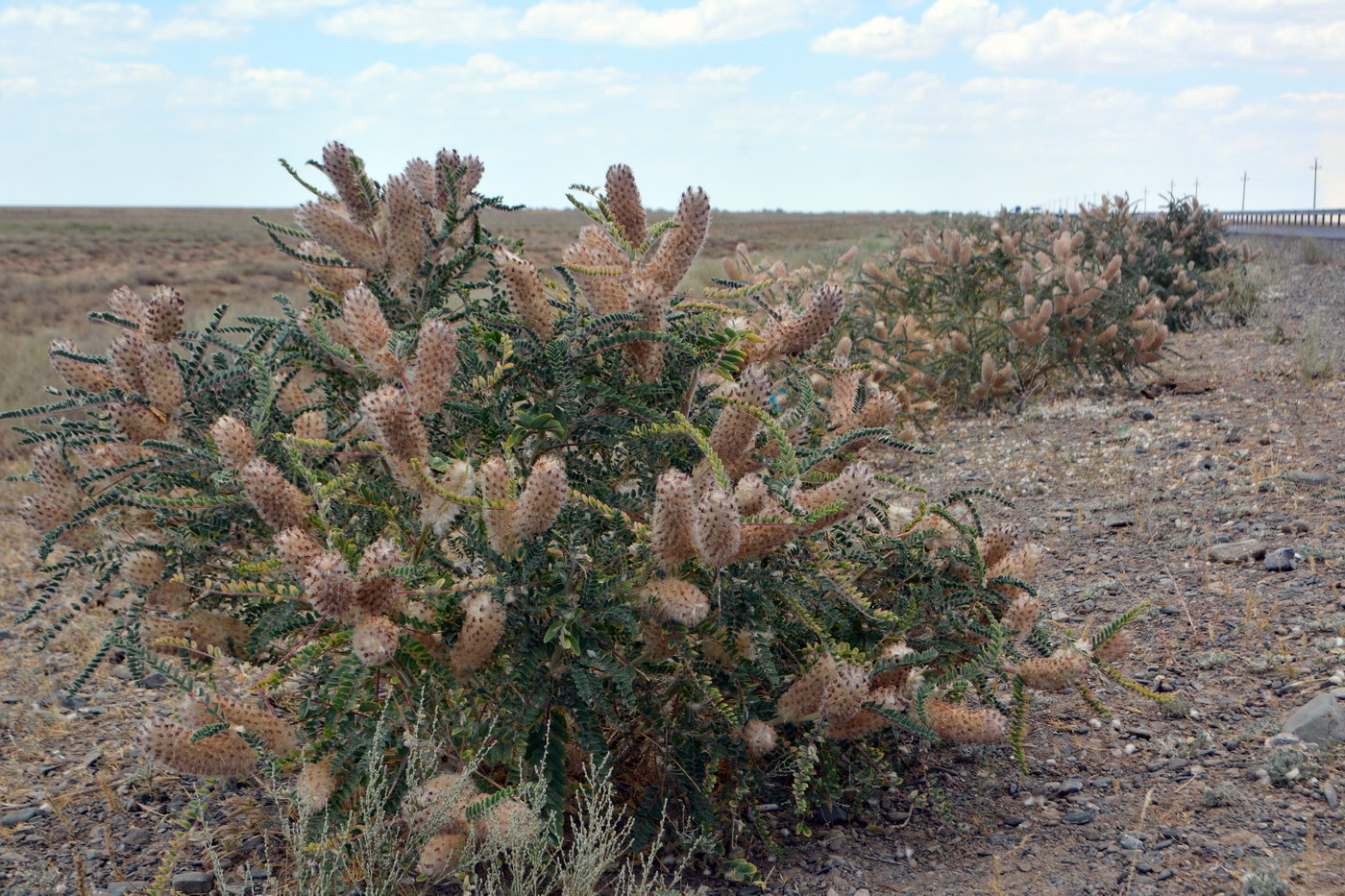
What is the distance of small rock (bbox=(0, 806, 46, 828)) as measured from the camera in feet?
9.45

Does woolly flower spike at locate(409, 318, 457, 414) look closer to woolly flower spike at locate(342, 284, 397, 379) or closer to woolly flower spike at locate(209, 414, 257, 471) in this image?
woolly flower spike at locate(342, 284, 397, 379)

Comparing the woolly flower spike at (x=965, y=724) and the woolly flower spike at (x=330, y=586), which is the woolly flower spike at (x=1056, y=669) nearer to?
the woolly flower spike at (x=965, y=724)

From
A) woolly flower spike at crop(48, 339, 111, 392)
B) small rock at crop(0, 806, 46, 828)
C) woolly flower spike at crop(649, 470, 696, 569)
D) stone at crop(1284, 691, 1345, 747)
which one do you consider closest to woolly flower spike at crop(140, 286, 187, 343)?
woolly flower spike at crop(48, 339, 111, 392)

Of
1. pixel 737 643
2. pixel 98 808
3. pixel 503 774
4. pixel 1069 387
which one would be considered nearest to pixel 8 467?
pixel 98 808

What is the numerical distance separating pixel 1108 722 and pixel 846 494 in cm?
158

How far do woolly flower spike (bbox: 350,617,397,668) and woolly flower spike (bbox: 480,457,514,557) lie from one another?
0.88ft

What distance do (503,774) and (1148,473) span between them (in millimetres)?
4221

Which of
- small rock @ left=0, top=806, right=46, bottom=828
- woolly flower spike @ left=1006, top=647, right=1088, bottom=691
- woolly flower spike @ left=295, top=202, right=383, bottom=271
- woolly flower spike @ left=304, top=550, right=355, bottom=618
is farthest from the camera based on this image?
small rock @ left=0, top=806, right=46, bottom=828

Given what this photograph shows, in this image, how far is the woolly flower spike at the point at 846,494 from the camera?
212 cm

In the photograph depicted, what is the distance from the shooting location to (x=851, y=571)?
2.77m

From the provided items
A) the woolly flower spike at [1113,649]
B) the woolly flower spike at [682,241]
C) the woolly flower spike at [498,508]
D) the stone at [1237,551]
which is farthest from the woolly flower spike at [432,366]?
the stone at [1237,551]

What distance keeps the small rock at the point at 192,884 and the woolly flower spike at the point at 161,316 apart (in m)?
1.32

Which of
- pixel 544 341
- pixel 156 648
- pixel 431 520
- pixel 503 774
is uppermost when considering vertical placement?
pixel 544 341

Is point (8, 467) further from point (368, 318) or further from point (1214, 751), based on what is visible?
point (1214, 751)
